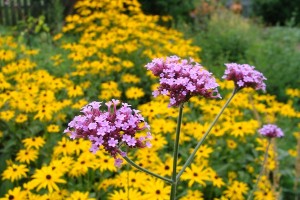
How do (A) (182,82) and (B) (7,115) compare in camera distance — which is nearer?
(A) (182,82)

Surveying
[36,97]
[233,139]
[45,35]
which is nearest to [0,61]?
[36,97]

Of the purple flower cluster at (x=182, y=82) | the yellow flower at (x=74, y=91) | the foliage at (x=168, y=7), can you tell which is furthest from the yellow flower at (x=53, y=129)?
the foliage at (x=168, y=7)

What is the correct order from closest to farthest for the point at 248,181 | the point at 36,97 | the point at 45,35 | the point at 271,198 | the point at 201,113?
the point at 271,198, the point at 248,181, the point at 36,97, the point at 201,113, the point at 45,35

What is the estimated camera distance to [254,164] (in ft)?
10.6

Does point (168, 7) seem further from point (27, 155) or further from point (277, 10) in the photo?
point (27, 155)

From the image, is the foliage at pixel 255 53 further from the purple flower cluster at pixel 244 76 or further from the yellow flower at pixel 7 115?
the purple flower cluster at pixel 244 76

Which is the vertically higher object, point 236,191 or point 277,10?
point 236,191

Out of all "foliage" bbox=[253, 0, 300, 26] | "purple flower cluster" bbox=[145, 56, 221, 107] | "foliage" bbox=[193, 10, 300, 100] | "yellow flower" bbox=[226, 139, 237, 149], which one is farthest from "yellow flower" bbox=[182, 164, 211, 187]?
"foliage" bbox=[253, 0, 300, 26]

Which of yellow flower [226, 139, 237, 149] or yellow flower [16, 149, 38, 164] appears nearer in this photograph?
yellow flower [16, 149, 38, 164]

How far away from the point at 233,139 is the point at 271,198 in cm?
85

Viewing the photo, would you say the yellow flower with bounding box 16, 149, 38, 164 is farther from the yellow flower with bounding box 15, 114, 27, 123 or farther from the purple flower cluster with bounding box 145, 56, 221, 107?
the purple flower cluster with bounding box 145, 56, 221, 107

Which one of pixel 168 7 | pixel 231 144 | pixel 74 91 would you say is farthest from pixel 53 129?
pixel 168 7

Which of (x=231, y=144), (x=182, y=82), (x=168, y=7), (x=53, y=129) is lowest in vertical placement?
(x=168, y=7)

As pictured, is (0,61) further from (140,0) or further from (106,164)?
(140,0)
